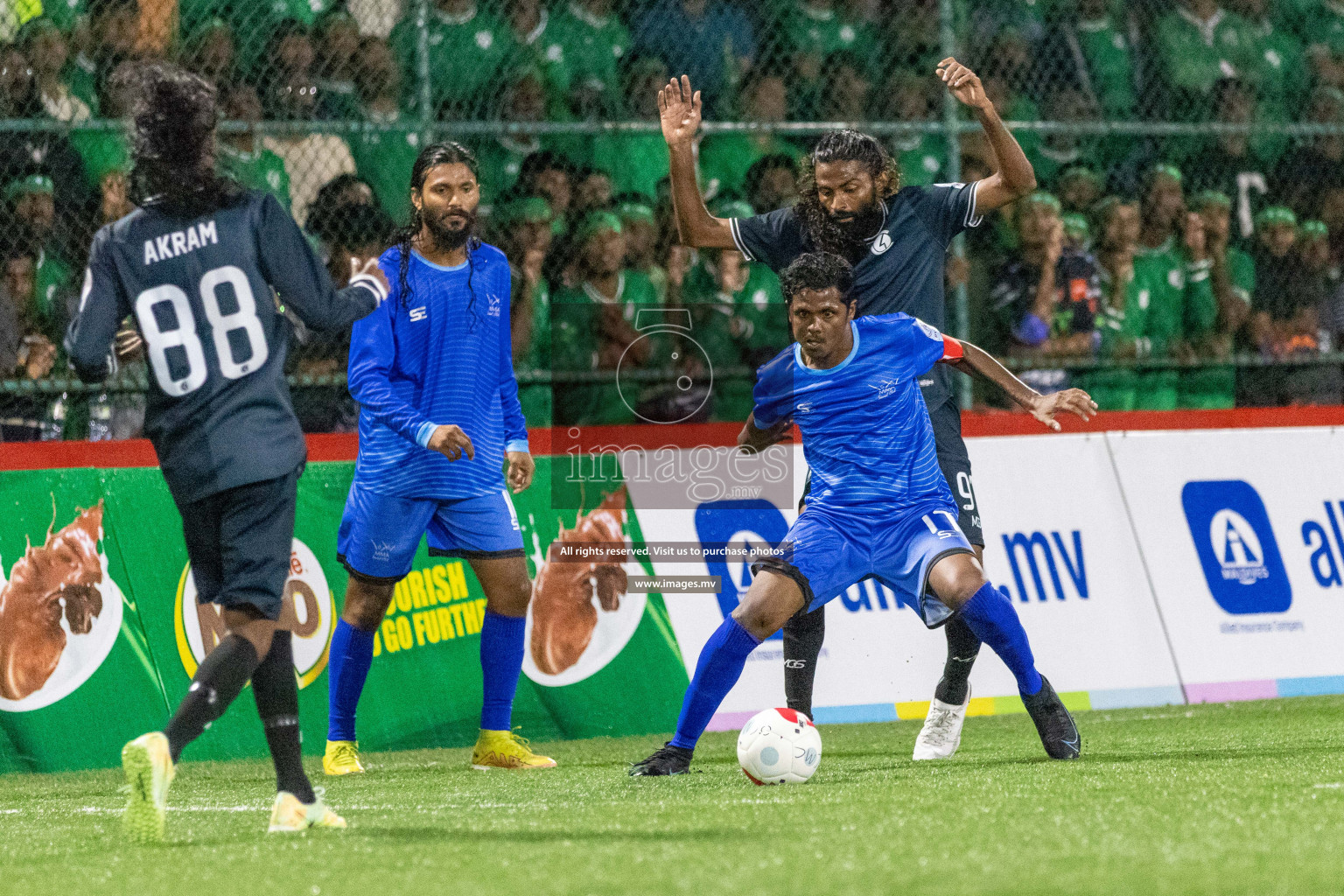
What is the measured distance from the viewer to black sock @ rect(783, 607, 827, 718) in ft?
20.6

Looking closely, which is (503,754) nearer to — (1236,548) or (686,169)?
(686,169)

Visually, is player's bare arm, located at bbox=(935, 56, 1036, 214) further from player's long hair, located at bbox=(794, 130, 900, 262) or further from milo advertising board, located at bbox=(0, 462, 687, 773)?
milo advertising board, located at bbox=(0, 462, 687, 773)

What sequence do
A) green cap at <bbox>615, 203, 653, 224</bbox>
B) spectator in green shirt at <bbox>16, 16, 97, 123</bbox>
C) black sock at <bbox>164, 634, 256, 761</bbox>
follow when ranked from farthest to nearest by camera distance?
1. green cap at <bbox>615, 203, 653, 224</bbox>
2. spectator in green shirt at <bbox>16, 16, 97, 123</bbox>
3. black sock at <bbox>164, 634, 256, 761</bbox>

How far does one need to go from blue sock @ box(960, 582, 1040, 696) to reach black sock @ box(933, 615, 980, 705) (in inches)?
17.0

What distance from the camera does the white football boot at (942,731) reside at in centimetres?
626

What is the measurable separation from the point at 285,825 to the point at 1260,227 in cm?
761

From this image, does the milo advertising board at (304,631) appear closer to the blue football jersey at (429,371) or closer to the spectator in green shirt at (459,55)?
the blue football jersey at (429,371)

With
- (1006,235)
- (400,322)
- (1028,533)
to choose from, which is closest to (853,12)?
(1006,235)

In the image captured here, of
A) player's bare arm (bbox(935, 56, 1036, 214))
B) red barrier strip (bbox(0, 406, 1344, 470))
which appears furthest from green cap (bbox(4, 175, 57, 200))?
player's bare arm (bbox(935, 56, 1036, 214))

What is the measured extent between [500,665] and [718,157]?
12.4 ft

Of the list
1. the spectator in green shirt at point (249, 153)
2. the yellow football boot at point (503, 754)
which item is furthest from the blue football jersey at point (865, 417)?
the spectator in green shirt at point (249, 153)

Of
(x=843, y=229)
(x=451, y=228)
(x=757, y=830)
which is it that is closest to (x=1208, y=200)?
(x=843, y=229)

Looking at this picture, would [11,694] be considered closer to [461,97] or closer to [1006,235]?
[461,97]

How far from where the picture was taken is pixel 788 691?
627 cm
